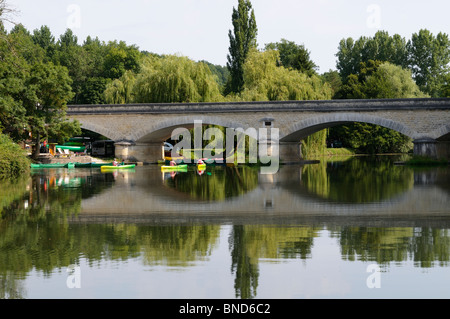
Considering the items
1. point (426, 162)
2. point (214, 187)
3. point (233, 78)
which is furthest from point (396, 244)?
point (233, 78)

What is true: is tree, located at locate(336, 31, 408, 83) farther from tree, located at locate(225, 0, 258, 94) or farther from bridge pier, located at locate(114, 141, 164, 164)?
bridge pier, located at locate(114, 141, 164, 164)

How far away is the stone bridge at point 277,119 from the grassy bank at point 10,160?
12086 mm

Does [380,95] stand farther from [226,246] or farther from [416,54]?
[226,246]

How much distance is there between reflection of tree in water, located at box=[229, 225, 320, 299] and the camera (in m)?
9.09

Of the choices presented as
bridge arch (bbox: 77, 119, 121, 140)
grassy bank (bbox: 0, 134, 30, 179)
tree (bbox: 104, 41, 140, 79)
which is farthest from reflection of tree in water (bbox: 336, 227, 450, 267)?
tree (bbox: 104, 41, 140, 79)

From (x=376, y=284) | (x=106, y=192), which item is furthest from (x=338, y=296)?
(x=106, y=192)

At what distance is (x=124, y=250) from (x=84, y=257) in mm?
795

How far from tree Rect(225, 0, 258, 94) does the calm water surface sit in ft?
132

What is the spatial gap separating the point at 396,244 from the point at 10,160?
26.3m

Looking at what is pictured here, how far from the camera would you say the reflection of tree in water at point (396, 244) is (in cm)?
Answer: 1044

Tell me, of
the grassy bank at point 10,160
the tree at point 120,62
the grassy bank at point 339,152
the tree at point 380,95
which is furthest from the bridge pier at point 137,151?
the tree at point 120,62

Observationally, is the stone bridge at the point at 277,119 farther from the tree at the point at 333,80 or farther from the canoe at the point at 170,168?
the tree at the point at 333,80

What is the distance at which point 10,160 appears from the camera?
3359 cm

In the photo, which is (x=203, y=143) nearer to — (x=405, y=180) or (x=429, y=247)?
(x=405, y=180)
